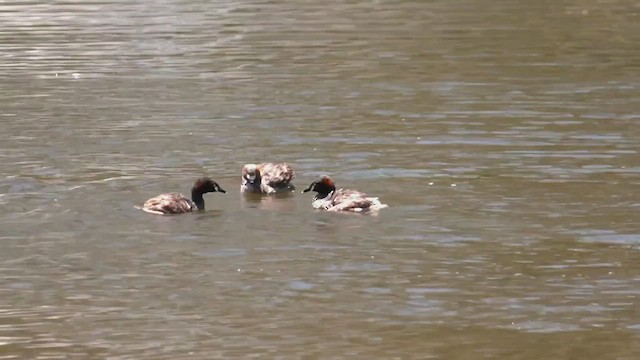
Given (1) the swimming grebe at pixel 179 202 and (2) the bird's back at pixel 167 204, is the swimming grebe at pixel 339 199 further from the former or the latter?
(2) the bird's back at pixel 167 204

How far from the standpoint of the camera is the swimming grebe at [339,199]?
14641mm

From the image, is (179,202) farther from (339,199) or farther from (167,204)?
(339,199)

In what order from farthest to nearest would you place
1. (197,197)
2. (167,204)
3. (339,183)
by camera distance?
(339,183)
(197,197)
(167,204)

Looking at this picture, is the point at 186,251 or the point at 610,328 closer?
the point at 610,328

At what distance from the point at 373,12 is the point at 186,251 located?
17485 millimetres

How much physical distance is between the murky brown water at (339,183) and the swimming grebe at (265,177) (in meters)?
0.18

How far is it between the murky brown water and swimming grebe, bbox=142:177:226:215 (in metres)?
0.13

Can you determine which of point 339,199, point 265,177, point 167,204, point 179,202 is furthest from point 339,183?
point 167,204

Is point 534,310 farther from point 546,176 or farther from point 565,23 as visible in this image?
point 565,23

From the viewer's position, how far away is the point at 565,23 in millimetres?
28328

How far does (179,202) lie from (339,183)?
1.85m

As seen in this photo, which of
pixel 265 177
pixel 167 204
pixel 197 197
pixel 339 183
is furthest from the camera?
pixel 339 183

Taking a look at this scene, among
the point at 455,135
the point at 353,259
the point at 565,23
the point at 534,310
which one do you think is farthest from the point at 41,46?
the point at 534,310

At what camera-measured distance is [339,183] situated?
627 inches
